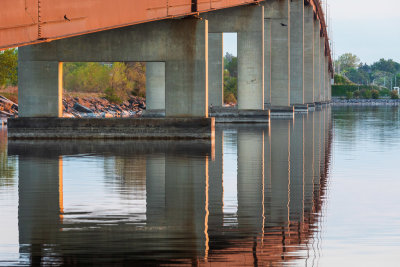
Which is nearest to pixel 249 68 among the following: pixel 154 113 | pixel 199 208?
pixel 154 113

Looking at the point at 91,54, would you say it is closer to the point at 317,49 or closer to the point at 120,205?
the point at 120,205

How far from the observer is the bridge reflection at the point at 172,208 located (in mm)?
10906

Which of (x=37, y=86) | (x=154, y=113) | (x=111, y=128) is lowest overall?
(x=111, y=128)

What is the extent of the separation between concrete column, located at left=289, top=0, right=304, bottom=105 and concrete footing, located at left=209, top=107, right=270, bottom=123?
31.4m

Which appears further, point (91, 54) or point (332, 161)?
point (91, 54)

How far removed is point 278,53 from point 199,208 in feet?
192

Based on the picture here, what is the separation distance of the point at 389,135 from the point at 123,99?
62184 millimetres

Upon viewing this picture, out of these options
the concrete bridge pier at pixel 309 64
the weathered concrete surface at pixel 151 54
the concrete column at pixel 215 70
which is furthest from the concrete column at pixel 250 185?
the concrete bridge pier at pixel 309 64

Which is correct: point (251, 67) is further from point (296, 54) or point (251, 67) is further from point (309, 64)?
point (309, 64)

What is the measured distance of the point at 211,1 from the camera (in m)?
38.3

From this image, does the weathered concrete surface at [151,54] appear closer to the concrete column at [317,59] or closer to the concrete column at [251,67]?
the concrete column at [251,67]

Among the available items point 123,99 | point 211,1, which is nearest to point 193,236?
point 211,1

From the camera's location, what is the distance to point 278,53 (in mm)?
72562

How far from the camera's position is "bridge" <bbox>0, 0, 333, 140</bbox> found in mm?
21125
